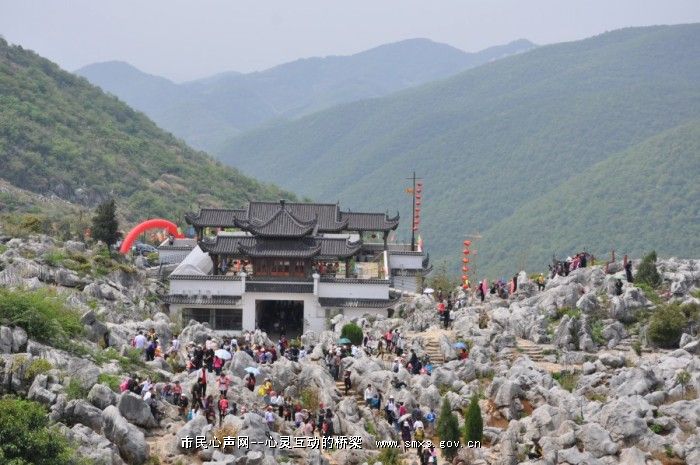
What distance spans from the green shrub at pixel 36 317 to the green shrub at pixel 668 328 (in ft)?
55.8

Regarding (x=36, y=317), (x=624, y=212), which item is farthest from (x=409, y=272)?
(x=624, y=212)

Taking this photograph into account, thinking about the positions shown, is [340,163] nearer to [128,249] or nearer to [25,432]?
[128,249]

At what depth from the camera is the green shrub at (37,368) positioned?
2192cm

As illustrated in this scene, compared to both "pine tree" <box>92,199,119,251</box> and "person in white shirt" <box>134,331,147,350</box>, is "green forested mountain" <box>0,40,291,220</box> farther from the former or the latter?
"person in white shirt" <box>134,331,147,350</box>

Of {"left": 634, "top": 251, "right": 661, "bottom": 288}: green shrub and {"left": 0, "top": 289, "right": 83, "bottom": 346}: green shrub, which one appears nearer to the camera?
{"left": 0, "top": 289, "right": 83, "bottom": 346}: green shrub

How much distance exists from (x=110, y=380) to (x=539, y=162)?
114874 mm

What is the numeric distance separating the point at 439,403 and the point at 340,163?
514ft

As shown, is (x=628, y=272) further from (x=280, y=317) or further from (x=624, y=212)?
(x=624, y=212)

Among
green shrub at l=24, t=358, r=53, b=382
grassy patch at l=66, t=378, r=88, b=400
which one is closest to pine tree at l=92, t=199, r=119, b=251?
green shrub at l=24, t=358, r=53, b=382

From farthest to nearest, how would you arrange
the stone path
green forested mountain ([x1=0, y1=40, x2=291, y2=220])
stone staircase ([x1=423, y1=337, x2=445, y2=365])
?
green forested mountain ([x1=0, y1=40, x2=291, y2=220]) → stone staircase ([x1=423, y1=337, x2=445, y2=365]) → the stone path

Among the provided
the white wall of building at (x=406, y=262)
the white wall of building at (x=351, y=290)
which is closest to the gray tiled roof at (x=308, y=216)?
the white wall of building at (x=406, y=262)

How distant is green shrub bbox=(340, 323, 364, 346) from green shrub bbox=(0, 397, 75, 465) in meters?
16.3

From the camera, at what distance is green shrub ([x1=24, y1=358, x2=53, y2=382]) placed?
21.9 metres

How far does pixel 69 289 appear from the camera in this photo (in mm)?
34344
